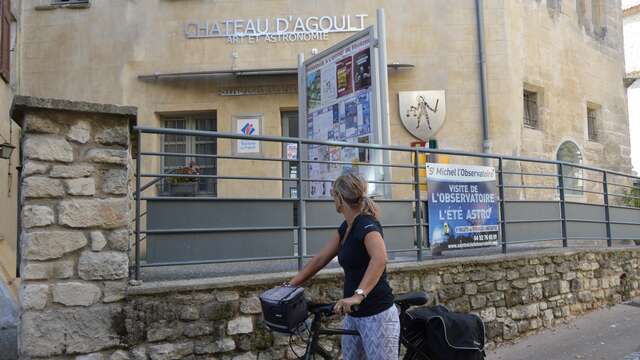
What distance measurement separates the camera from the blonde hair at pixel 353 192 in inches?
130

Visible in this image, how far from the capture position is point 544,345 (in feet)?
21.3

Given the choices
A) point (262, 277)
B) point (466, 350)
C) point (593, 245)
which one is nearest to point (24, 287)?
point (262, 277)

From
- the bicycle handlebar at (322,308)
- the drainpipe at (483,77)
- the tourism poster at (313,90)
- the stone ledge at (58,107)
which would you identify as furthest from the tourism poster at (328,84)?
the drainpipe at (483,77)

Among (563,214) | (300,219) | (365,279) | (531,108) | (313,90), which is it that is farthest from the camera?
(531,108)

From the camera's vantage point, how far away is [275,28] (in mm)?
11469

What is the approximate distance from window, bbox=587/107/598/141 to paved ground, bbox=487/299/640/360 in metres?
8.25

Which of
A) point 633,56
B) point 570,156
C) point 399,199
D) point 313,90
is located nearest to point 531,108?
point 570,156

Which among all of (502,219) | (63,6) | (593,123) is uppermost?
(63,6)

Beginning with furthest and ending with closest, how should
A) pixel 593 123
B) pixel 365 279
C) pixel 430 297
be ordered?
pixel 593 123
pixel 430 297
pixel 365 279

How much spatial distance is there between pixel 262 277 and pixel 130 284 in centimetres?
104

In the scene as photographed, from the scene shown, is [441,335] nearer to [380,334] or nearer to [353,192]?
[380,334]

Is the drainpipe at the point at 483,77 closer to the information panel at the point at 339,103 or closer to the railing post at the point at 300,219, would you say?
the information panel at the point at 339,103

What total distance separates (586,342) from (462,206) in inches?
85.7

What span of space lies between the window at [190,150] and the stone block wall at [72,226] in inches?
265
